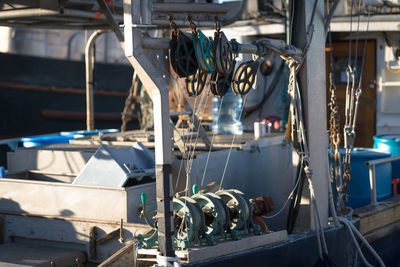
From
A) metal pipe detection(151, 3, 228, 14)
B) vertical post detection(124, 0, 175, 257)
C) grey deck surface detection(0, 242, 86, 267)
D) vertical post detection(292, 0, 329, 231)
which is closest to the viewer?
vertical post detection(124, 0, 175, 257)

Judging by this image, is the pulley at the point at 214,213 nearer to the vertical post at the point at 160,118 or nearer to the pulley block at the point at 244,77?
the vertical post at the point at 160,118

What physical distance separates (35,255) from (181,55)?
91.1 inches

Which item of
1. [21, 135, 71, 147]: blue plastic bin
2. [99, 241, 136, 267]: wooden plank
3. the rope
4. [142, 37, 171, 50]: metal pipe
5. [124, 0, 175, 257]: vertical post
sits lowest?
[99, 241, 136, 267]: wooden plank

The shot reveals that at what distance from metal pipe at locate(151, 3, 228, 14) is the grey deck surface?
2.49m

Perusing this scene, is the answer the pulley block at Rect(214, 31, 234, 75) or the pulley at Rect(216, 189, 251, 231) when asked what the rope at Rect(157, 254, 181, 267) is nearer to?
the pulley at Rect(216, 189, 251, 231)

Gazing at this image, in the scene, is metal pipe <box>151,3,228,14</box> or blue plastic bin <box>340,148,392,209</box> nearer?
metal pipe <box>151,3,228,14</box>

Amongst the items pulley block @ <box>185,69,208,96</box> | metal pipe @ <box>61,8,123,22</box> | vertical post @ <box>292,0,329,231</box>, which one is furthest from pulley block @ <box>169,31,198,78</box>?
metal pipe @ <box>61,8,123,22</box>

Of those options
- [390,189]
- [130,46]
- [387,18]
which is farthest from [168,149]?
[387,18]

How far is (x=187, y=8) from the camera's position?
291 inches

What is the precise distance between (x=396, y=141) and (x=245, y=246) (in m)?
4.53

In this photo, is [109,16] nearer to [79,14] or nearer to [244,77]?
[79,14]

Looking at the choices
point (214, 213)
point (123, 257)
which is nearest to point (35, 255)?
point (123, 257)

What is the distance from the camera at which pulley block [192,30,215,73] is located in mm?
4572

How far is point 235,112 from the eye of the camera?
404 inches
